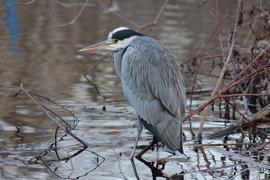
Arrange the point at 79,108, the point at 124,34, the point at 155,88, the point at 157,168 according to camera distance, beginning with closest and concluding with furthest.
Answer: the point at 157,168 < the point at 155,88 < the point at 124,34 < the point at 79,108

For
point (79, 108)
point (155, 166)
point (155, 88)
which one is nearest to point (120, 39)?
point (155, 88)

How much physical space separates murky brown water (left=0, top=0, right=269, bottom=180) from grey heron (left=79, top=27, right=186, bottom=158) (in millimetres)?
317

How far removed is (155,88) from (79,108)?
1.69 meters

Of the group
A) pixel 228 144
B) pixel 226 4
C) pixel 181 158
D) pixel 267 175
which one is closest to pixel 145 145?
pixel 181 158

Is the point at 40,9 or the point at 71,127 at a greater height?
the point at 40,9

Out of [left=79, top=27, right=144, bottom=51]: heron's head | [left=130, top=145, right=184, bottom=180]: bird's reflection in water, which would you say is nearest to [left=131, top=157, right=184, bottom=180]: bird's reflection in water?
[left=130, top=145, right=184, bottom=180]: bird's reflection in water

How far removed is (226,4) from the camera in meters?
14.6

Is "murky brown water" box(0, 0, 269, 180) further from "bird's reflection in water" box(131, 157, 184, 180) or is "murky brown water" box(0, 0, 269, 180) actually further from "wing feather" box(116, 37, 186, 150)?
"wing feather" box(116, 37, 186, 150)

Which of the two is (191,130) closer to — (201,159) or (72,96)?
(201,159)

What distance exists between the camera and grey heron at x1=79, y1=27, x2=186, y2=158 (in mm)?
4254

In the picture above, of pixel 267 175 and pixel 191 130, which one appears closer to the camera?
pixel 267 175

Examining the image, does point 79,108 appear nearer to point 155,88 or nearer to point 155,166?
point 155,88

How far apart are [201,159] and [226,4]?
10936mm

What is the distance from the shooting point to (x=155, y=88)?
436 cm
